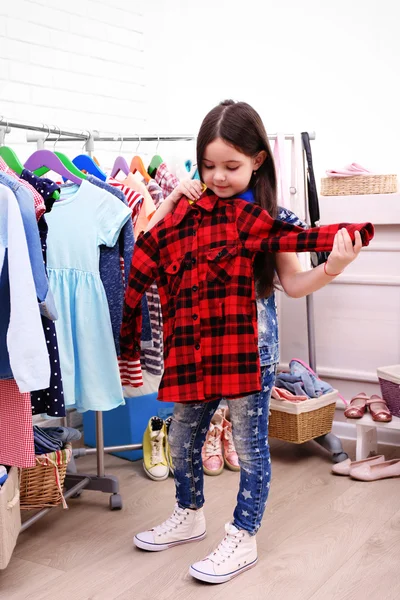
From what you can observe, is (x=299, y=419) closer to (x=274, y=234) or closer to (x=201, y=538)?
(x=201, y=538)

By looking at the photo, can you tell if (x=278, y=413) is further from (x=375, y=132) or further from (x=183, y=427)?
(x=375, y=132)

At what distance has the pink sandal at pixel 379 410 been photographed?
2.94 m

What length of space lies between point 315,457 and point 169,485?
65cm

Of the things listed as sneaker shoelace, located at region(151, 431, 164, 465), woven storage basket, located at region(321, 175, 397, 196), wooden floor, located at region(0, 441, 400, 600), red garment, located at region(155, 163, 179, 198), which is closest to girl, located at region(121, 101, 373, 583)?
wooden floor, located at region(0, 441, 400, 600)

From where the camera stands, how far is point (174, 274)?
2023 mm

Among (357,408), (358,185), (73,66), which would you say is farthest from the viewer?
(73,66)

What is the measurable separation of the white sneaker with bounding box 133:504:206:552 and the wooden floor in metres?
0.03

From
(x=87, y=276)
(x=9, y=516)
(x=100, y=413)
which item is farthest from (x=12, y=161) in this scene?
(x=9, y=516)

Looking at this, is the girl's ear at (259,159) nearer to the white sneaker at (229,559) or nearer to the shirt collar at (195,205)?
the shirt collar at (195,205)

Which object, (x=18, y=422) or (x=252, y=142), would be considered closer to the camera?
(x=252, y=142)

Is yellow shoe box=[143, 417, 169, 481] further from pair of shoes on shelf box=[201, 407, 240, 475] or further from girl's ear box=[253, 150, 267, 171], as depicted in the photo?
girl's ear box=[253, 150, 267, 171]

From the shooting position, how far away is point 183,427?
82.9 inches

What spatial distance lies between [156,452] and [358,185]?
1.46 meters

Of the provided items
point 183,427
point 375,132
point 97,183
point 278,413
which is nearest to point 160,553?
point 183,427
